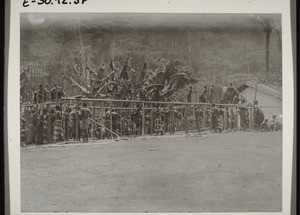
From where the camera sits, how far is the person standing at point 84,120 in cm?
147

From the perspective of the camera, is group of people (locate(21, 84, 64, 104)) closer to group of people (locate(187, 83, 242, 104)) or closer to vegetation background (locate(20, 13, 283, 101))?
vegetation background (locate(20, 13, 283, 101))

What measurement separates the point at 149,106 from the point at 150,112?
2 centimetres

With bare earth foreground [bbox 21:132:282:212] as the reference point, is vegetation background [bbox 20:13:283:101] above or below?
above

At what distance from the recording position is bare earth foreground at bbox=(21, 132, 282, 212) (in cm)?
145

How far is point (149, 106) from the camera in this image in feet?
4.83

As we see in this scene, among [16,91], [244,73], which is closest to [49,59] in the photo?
[16,91]

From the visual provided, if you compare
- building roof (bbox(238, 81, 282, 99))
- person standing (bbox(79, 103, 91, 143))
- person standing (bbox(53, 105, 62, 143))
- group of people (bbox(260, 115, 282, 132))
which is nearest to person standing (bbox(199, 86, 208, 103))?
building roof (bbox(238, 81, 282, 99))

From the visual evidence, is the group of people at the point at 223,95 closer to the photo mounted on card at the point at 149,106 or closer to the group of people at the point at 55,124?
the photo mounted on card at the point at 149,106

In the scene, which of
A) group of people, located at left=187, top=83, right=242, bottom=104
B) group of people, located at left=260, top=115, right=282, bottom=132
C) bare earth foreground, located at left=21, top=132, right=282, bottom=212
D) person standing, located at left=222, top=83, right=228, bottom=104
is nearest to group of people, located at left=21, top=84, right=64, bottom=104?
bare earth foreground, located at left=21, top=132, right=282, bottom=212

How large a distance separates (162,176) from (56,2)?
0.73m

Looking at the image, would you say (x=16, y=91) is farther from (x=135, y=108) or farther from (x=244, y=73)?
(x=244, y=73)

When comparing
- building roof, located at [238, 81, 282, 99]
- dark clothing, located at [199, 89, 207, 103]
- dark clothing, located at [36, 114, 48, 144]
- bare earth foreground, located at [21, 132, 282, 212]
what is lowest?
bare earth foreground, located at [21, 132, 282, 212]

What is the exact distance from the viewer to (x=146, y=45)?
1.47m

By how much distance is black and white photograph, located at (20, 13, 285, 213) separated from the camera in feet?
4.75
